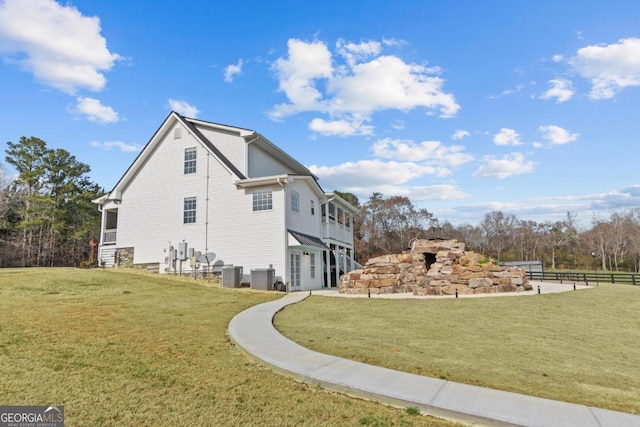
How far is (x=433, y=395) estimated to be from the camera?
4.07m

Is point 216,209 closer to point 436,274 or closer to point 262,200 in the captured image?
point 262,200

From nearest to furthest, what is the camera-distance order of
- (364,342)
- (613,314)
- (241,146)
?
1. (364,342)
2. (613,314)
3. (241,146)

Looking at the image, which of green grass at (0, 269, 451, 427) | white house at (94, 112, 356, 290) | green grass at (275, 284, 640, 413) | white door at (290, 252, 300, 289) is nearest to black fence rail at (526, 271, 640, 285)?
green grass at (275, 284, 640, 413)

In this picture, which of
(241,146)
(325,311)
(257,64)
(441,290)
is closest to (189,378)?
(325,311)

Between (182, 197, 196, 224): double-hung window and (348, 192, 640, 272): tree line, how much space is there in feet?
99.7

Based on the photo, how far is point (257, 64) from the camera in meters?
17.7

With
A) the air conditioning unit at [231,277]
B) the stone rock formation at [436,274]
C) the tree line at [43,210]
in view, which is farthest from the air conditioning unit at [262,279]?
the tree line at [43,210]

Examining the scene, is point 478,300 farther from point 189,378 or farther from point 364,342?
point 189,378

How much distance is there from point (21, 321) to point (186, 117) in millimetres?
17662

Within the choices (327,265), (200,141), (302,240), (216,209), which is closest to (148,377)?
(302,240)

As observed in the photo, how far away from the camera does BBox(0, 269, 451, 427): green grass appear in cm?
349

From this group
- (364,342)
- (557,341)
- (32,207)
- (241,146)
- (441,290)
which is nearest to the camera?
(364,342)

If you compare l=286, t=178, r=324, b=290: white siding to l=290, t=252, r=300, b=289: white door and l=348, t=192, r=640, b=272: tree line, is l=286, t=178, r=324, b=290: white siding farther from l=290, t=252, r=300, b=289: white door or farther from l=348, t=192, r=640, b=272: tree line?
l=348, t=192, r=640, b=272: tree line

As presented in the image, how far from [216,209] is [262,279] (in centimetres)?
552
